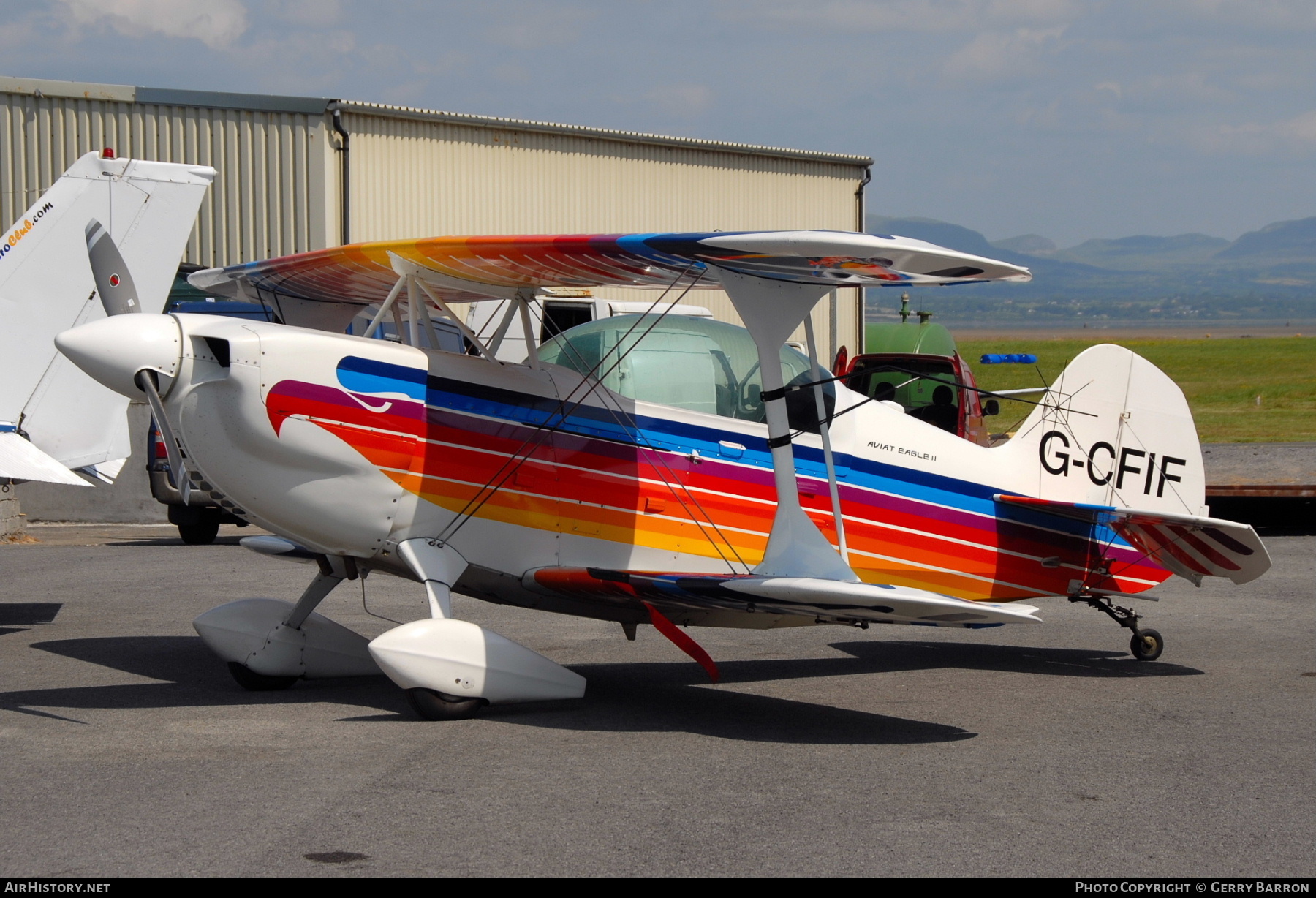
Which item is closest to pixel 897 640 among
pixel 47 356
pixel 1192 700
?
pixel 1192 700

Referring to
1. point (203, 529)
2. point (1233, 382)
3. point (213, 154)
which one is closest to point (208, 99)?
point (213, 154)

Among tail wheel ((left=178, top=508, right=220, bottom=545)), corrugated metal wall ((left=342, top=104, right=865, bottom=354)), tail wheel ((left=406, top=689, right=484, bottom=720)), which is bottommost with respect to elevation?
tail wheel ((left=178, top=508, right=220, bottom=545))

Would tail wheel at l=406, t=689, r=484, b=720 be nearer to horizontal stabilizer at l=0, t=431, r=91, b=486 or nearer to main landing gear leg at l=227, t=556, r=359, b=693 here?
main landing gear leg at l=227, t=556, r=359, b=693

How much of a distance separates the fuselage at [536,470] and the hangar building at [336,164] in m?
10.3

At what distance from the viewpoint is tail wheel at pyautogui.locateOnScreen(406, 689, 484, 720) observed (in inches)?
267

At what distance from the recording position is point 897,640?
33.1ft

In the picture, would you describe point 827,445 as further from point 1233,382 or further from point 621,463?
point 1233,382

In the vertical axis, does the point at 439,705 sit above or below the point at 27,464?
below

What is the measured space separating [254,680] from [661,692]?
2.34 m

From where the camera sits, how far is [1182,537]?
860cm

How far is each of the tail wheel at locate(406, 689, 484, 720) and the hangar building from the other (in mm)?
12481

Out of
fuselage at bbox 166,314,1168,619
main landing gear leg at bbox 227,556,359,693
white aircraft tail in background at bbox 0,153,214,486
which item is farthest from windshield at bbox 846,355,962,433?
main landing gear leg at bbox 227,556,359,693

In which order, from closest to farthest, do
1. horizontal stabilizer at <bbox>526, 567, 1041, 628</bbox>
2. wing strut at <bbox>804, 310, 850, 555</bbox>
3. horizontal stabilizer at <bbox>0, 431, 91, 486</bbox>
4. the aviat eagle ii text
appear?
horizontal stabilizer at <bbox>526, 567, 1041, 628</bbox>
the aviat eagle ii text
wing strut at <bbox>804, 310, 850, 555</bbox>
horizontal stabilizer at <bbox>0, 431, 91, 486</bbox>

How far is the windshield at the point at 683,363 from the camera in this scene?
307 inches
